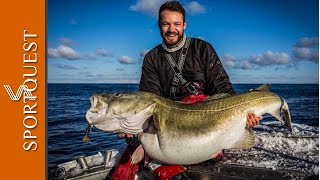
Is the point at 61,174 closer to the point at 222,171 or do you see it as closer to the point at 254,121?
the point at 222,171

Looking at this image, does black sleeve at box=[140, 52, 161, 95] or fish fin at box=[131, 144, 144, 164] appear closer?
fish fin at box=[131, 144, 144, 164]

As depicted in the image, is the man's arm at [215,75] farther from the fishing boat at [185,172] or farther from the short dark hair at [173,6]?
the fishing boat at [185,172]

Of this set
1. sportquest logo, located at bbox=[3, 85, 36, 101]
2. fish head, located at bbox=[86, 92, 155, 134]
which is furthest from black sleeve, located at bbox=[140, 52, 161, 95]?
sportquest logo, located at bbox=[3, 85, 36, 101]

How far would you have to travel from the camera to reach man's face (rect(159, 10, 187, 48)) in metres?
5.14

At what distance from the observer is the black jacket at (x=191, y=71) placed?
Result: 5324 millimetres

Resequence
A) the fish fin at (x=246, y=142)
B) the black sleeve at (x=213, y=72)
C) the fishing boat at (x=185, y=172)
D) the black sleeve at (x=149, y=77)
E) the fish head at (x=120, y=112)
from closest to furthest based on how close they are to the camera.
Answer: the fish head at (x=120, y=112)
the fish fin at (x=246, y=142)
the fishing boat at (x=185, y=172)
the black sleeve at (x=213, y=72)
the black sleeve at (x=149, y=77)

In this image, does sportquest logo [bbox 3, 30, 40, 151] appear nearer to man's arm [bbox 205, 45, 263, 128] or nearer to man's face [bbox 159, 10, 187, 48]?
man's face [bbox 159, 10, 187, 48]

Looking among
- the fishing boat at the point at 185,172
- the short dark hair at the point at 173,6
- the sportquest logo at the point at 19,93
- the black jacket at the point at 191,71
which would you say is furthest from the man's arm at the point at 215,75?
the sportquest logo at the point at 19,93

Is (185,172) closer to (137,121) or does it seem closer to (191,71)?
(137,121)

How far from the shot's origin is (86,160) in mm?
6098

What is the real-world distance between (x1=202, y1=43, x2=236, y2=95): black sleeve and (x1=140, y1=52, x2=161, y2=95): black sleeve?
0.78 meters

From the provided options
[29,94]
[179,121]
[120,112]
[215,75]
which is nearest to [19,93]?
[29,94]

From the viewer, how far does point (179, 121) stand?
13.4ft

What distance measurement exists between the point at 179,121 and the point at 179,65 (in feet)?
4.97
